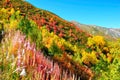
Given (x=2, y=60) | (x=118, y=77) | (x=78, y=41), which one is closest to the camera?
(x=2, y=60)

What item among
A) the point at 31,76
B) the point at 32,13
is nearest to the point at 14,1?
the point at 32,13

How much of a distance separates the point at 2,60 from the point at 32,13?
78634 millimetres

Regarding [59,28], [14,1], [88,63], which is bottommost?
[88,63]

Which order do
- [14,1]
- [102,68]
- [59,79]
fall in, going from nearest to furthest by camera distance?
[59,79], [102,68], [14,1]

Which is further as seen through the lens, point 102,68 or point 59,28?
point 59,28

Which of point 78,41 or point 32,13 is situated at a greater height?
point 32,13

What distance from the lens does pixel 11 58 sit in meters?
6.66

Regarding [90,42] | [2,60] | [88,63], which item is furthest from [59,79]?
[90,42]

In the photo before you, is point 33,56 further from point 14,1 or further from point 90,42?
point 14,1

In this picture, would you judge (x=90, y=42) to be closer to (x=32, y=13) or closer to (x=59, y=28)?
(x=59, y=28)

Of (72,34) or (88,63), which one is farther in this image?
(72,34)

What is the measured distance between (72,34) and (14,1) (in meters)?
19.2

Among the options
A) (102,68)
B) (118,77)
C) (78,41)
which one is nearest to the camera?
(118,77)

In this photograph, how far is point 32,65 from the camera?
660cm
